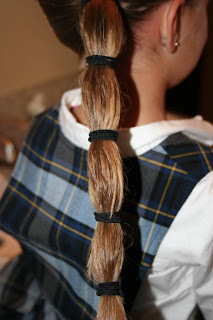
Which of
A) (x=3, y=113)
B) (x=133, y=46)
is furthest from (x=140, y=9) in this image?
(x=3, y=113)

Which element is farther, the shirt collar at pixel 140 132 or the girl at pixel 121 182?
the shirt collar at pixel 140 132

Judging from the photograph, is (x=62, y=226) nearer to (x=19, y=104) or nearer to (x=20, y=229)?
(x=20, y=229)

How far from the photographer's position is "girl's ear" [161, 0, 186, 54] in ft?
1.79

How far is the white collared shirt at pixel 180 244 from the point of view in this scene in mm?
511

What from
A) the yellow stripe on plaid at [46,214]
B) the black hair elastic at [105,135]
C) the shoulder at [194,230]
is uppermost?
the black hair elastic at [105,135]

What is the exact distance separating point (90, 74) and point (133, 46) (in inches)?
5.5

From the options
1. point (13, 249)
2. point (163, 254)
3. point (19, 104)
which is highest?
point (163, 254)

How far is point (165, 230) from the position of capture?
542mm

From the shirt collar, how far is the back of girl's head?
0.11m

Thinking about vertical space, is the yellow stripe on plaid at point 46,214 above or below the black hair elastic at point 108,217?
below

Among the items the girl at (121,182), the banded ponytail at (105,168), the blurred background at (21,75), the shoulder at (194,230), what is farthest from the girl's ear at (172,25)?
the blurred background at (21,75)

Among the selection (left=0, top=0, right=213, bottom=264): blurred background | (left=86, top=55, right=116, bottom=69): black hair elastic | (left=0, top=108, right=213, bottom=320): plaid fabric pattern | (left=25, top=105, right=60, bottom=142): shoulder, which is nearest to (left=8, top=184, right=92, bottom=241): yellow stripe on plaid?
(left=0, top=108, right=213, bottom=320): plaid fabric pattern

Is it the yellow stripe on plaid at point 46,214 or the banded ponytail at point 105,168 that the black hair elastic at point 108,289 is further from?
the yellow stripe on plaid at point 46,214

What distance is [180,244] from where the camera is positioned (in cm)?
53
